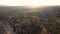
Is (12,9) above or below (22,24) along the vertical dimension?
above

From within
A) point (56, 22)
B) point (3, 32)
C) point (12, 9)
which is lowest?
point (3, 32)

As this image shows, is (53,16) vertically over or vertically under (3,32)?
over
